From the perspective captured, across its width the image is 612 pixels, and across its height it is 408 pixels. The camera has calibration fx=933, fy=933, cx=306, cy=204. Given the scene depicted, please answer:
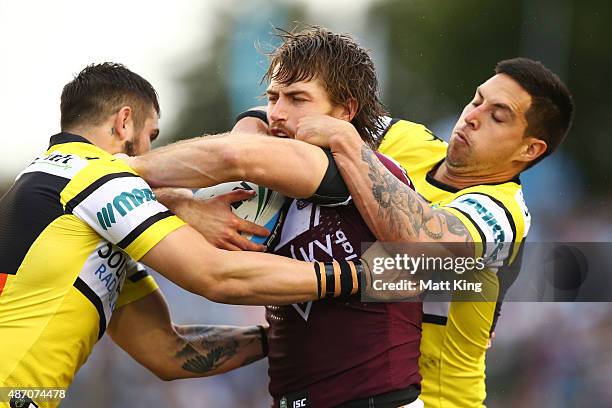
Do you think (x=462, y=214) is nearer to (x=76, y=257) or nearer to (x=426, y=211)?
(x=426, y=211)

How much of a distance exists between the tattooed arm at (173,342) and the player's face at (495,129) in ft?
4.57

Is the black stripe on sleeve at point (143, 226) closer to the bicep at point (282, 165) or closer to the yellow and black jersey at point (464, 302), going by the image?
the bicep at point (282, 165)

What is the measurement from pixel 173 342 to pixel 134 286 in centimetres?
36

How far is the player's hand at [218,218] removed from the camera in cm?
372

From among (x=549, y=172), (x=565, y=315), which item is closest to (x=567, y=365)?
(x=565, y=315)

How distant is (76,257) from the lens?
3.79 m

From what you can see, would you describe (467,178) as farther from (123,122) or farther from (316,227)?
(123,122)

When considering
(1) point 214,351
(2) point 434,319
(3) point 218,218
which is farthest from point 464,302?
(3) point 218,218

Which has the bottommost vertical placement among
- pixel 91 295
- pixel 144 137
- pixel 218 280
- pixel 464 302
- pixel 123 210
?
pixel 464 302

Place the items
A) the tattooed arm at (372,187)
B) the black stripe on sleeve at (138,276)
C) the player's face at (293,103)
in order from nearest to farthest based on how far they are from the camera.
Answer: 1. the tattooed arm at (372,187)
2. the player's face at (293,103)
3. the black stripe on sleeve at (138,276)

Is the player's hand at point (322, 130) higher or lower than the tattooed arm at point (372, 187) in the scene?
higher

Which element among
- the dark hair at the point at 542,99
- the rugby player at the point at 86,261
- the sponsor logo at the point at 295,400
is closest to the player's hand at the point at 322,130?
the rugby player at the point at 86,261

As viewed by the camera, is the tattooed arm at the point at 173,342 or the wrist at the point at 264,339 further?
the wrist at the point at 264,339

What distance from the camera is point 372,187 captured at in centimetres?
368
